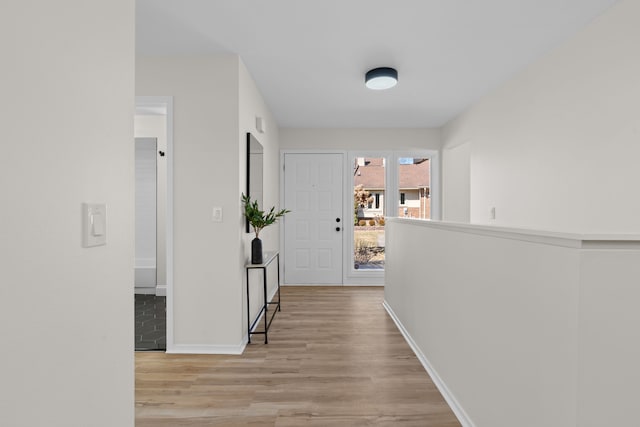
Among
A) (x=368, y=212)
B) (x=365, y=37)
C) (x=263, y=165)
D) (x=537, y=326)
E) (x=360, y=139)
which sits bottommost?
(x=537, y=326)

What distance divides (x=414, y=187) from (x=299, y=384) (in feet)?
12.8

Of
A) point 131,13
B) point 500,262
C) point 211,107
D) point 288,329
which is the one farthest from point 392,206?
point 131,13

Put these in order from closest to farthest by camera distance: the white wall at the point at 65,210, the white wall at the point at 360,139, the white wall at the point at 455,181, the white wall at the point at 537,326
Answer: the white wall at the point at 65,210 < the white wall at the point at 537,326 < the white wall at the point at 455,181 < the white wall at the point at 360,139

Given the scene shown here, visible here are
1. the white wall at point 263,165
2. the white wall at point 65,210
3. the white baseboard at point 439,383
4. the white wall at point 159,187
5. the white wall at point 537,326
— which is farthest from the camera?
the white wall at point 159,187

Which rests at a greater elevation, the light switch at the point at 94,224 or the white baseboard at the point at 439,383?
the light switch at the point at 94,224

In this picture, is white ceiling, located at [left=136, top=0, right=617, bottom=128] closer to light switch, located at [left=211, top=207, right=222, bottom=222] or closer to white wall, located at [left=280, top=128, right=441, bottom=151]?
light switch, located at [left=211, top=207, right=222, bottom=222]

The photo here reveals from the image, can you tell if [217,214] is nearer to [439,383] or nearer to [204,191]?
[204,191]

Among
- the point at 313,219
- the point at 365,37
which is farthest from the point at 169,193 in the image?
the point at 313,219

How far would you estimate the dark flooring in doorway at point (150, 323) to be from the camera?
2987 millimetres

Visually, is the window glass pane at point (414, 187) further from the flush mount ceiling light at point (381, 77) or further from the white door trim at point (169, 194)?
the white door trim at point (169, 194)

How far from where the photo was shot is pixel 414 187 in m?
5.47

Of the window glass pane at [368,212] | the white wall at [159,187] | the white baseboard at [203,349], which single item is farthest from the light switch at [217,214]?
the window glass pane at [368,212]

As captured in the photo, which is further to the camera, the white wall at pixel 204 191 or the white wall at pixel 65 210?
the white wall at pixel 204 191

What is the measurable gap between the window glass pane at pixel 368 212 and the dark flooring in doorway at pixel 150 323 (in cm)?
289
